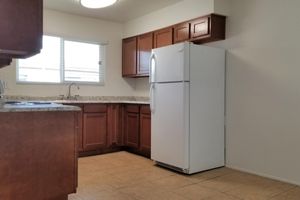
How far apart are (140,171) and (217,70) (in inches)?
68.4

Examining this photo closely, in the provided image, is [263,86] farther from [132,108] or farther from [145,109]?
[132,108]

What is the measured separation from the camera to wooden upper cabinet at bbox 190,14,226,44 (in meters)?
3.72

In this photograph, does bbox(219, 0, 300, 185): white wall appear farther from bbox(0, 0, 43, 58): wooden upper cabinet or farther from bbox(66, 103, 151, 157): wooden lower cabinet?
bbox(0, 0, 43, 58): wooden upper cabinet

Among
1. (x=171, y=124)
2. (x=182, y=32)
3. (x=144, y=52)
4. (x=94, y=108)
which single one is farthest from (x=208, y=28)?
(x=94, y=108)

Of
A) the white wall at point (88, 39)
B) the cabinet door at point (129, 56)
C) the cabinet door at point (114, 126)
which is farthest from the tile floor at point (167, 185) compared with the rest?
the cabinet door at point (129, 56)

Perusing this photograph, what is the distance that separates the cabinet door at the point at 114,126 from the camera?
480cm

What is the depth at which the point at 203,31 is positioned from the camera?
380 cm

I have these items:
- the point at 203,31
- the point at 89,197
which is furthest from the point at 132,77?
the point at 89,197

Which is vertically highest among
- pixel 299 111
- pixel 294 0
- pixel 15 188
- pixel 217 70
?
pixel 294 0

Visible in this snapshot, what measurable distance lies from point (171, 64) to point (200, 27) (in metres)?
0.76

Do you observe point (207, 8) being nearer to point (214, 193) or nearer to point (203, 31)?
point (203, 31)

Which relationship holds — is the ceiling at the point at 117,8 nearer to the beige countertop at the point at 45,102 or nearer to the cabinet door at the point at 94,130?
the beige countertop at the point at 45,102

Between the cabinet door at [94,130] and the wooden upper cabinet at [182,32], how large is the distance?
5.90 feet

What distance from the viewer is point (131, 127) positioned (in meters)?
4.80
